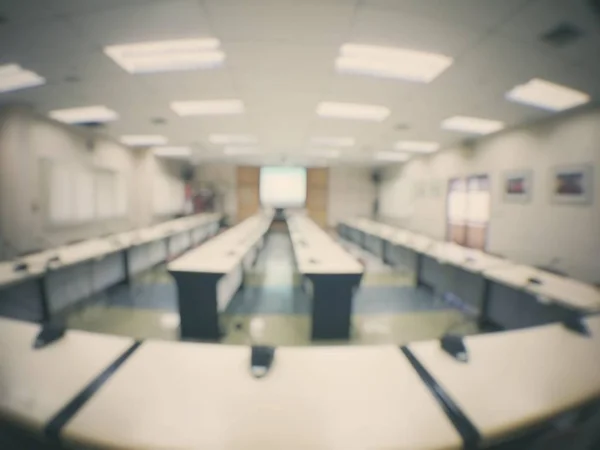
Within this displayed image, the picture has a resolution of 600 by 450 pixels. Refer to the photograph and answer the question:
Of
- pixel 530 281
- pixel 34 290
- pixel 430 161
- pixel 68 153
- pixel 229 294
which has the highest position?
pixel 430 161

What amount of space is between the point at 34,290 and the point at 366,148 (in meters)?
7.67

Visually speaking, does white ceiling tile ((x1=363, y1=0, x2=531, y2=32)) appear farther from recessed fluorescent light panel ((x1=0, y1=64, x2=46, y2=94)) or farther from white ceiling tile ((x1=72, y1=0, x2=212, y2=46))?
recessed fluorescent light panel ((x1=0, y1=64, x2=46, y2=94))

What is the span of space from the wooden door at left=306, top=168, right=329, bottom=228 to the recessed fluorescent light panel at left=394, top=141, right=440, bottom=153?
467cm

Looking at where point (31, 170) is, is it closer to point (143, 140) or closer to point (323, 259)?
point (143, 140)

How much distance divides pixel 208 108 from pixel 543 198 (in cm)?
661

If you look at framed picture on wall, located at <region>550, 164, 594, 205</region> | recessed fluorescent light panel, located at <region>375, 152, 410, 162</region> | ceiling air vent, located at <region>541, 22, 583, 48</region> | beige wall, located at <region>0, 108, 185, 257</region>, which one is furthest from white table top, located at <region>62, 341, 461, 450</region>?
recessed fluorescent light panel, located at <region>375, 152, 410, 162</region>

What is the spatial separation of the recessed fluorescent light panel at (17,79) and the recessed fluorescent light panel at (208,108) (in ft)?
5.47

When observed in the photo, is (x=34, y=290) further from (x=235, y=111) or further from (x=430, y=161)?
(x=430, y=161)

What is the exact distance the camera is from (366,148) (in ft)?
24.0

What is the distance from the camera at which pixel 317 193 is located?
1171 cm

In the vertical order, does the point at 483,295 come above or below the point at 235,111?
below

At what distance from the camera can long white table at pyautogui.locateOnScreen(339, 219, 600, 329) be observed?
1977 mm

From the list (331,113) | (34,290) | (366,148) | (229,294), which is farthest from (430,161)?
(34,290)

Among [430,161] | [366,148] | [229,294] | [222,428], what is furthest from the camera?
[430,161]
